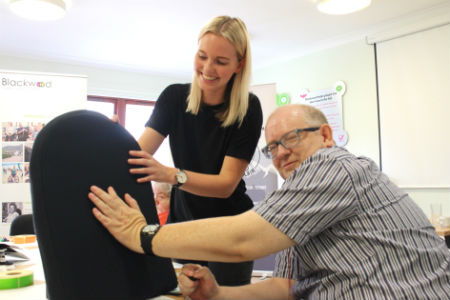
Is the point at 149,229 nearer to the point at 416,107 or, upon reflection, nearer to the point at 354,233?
the point at 354,233

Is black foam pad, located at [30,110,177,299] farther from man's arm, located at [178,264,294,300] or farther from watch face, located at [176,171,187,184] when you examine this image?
watch face, located at [176,171,187,184]

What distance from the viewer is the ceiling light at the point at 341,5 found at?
3.75m

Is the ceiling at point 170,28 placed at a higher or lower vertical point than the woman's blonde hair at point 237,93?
higher

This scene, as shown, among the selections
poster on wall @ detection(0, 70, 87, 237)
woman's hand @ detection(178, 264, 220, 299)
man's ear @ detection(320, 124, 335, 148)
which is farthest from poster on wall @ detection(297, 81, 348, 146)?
woman's hand @ detection(178, 264, 220, 299)

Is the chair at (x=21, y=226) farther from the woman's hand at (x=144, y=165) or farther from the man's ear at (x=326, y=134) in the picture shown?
the man's ear at (x=326, y=134)

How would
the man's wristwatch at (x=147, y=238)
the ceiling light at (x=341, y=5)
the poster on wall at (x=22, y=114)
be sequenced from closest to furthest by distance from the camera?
the man's wristwatch at (x=147, y=238) → the ceiling light at (x=341, y=5) → the poster on wall at (x=22, y=114)

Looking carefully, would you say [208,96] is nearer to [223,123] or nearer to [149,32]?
[223,123]

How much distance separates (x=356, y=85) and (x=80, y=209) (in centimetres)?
482

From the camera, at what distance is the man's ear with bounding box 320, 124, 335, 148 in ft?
3.88

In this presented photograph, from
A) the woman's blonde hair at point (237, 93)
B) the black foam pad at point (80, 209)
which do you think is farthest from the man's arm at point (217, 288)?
the woman's blonde hair at point (237, 93)

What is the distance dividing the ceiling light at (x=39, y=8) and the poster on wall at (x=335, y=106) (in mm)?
3370

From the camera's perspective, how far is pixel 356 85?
508cm

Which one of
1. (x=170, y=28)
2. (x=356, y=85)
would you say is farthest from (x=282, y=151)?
(x=356, y=85)

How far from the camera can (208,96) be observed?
1531 millimetres
